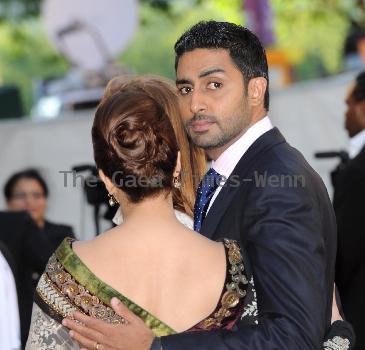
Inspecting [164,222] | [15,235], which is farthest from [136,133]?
[15,235]

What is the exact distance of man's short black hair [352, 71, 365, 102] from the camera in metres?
5.88

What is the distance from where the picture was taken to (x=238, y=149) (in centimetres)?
275

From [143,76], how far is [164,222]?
83cm

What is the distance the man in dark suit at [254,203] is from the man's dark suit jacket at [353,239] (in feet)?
6.39

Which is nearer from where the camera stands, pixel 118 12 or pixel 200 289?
pixel 200 289

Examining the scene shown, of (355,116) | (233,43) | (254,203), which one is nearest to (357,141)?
(355,116)

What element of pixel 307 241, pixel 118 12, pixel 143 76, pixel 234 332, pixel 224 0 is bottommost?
pixel 234 332

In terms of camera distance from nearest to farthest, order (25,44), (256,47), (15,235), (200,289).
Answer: (200,289), (256,47), (15,235), (25,44)

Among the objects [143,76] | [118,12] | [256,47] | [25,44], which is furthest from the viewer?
[25,44]

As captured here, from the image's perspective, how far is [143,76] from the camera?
3.08 meters

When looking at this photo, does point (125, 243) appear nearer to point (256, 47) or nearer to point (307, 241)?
point (307, 241)

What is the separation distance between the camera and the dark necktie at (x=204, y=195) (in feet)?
9.06

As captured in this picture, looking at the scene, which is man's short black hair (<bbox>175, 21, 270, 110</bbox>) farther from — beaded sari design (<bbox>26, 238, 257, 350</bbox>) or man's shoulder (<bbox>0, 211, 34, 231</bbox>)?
man's shoulder (<bbox>0, 211, 34, 231</bbox>)

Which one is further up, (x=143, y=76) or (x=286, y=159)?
(x=143, y=76)
